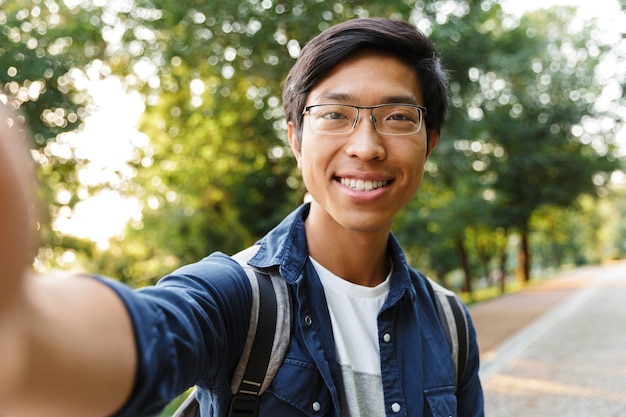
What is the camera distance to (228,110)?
11.4 meters

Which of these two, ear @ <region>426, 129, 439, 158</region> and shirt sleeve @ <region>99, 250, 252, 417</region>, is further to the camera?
ear @ <region>426, 129, 439, 158</region>

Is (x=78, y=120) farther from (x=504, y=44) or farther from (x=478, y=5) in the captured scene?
(x=504, y=44)

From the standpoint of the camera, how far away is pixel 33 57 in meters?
7.67

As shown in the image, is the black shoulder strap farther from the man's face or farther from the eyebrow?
the eyebrow

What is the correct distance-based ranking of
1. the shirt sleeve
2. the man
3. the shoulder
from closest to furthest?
the shirt sleeve
the shoulder
the man

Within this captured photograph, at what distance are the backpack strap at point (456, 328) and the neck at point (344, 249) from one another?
A: 0.75 feet

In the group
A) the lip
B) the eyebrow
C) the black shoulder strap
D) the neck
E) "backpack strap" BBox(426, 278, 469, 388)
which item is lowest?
"backpack strap" BBox(426, 278, 469, 388)

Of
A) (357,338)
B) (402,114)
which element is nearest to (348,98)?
(402,114)

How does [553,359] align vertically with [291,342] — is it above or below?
below

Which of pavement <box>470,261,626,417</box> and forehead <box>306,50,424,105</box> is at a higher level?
forehead <box>306,50,424,105</box>

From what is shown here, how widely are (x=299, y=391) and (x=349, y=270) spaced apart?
→ 1.37 ft

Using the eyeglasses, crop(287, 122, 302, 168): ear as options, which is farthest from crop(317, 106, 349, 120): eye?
crop(287, 122, 302, 168): ear

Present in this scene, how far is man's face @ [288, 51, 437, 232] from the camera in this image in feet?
5.09

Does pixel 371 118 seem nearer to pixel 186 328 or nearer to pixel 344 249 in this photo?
pixel 344 249
